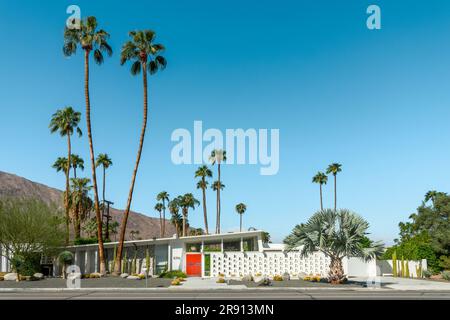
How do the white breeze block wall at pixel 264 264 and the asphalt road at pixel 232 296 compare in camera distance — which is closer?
the asphalt road at pixel 232 296

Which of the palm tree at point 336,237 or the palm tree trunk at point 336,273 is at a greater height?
the palm tree at point 336,237

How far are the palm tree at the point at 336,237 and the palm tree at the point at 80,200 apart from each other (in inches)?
1692

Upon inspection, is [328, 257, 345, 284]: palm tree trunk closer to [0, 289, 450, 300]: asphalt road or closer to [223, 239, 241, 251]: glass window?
[0, 289, 450, 300]: asphalt road

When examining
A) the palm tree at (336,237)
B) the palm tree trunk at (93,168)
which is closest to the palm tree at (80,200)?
the palm tree trunk at (93,168)

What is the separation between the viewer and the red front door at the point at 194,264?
44281mm

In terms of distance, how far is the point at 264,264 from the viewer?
43.4 meters

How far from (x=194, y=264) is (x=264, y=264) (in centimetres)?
647

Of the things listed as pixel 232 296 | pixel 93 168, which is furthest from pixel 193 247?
pixel 232 296

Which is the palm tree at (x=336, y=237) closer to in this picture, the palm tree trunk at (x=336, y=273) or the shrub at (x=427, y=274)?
the palm tree trunk at (x=336, y=273)

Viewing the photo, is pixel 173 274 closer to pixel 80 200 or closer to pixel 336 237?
pixel 336 237

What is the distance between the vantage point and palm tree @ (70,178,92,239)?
6831 centimetres

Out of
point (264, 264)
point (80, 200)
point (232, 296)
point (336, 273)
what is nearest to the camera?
point (232, 296)
